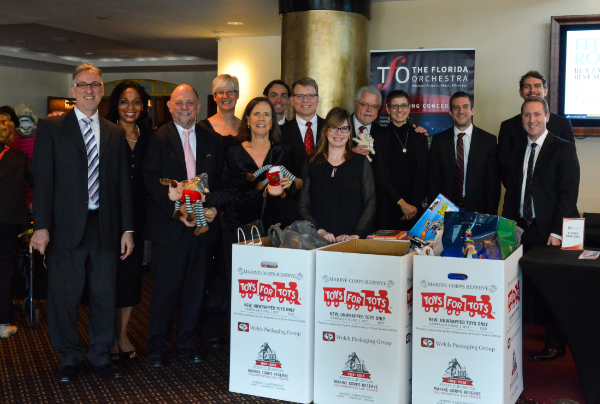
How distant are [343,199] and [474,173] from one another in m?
1.23

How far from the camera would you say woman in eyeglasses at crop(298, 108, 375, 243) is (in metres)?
3.47

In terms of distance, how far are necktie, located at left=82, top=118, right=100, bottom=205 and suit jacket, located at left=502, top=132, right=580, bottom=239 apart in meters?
2.56

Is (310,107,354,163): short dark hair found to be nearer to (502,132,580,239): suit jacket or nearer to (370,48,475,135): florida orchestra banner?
(502,132,580,239): suit jacket

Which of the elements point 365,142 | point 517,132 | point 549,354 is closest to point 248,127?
point 365,142

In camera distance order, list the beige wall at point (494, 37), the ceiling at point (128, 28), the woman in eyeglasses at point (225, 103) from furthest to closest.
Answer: the ceiling at point (128, 28) → the beige wall at point (494, 37) → the woman in eyeglasses at point (225, 103)

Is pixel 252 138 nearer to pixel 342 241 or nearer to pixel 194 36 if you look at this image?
pixel 342 241

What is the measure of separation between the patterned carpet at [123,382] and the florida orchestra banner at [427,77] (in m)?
3.19

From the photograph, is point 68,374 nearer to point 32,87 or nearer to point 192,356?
point 192,356

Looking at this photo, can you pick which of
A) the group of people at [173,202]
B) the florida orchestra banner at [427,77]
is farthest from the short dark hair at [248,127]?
the florida orchestra banner at [427,77]

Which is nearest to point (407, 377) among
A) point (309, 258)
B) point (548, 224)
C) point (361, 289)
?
point (361, 289)

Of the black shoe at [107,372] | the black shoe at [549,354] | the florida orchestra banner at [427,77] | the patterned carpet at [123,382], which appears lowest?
the patterned carpet at [123,382]

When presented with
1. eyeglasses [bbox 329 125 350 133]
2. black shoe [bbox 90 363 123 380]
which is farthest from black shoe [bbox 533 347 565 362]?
black shoe [bbox 90 363 123 380]

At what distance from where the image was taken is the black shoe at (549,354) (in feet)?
11.9

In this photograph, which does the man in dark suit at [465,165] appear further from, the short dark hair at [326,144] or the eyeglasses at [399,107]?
the short dark hair at [326,144]
